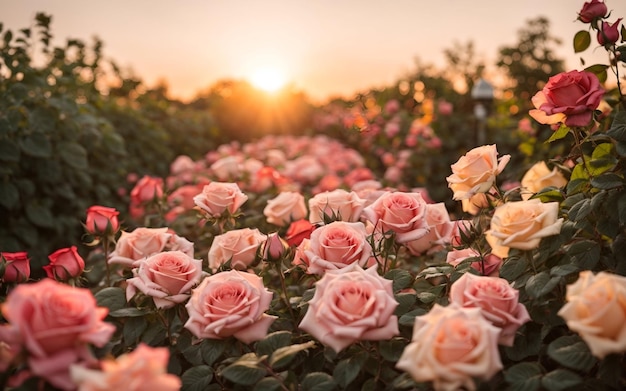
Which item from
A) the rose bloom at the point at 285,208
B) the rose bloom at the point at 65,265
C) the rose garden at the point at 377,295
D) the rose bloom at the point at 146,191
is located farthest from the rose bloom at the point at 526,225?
the rose bloom at the point at 146,191

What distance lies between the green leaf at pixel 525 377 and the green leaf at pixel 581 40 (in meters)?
1.02

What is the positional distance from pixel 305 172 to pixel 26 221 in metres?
2.33

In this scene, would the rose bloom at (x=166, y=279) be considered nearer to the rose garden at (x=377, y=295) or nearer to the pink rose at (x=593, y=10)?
the rose garden at (x=377, y=295)

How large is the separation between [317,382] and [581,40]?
1266mm

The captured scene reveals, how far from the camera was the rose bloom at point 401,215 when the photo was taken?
159 cm

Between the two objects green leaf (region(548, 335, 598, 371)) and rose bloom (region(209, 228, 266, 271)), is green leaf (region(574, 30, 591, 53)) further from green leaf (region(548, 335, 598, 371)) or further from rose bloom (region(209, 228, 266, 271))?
rose bloom (region(209, 228, 266, 271))

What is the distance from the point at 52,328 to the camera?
99 centimetres

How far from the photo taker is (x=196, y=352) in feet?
4.80

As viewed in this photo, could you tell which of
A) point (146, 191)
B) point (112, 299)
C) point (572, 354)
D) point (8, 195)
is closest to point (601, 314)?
point (572, 354)

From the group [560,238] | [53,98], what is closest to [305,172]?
[53,98]

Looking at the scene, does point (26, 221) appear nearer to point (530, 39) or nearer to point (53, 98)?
point (53, 98)

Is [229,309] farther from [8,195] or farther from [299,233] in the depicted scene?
[8,195]

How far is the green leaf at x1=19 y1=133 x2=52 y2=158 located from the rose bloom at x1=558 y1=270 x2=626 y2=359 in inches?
110

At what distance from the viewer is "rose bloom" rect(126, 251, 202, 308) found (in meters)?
1.47
